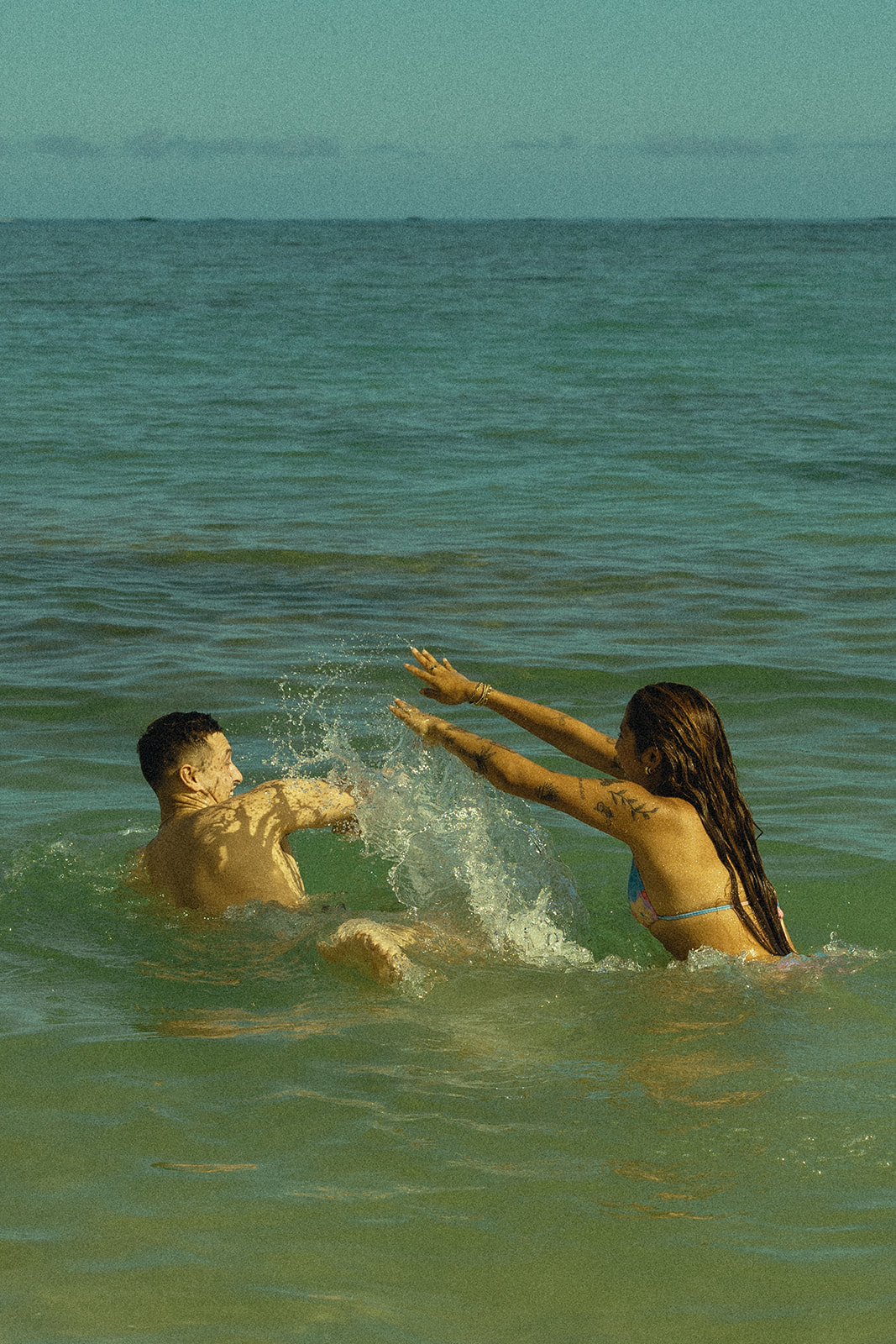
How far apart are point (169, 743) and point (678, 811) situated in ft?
6.88

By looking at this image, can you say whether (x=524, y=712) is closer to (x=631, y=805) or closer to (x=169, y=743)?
(x=631, y=805)

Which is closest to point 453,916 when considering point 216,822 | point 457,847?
point 457,847

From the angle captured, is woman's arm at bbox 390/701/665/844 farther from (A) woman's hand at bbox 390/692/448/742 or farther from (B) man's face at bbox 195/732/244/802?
(B) man's face at bbox 195/732/244/802

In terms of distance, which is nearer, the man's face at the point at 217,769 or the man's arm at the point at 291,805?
the man's arm at the point at 291,805

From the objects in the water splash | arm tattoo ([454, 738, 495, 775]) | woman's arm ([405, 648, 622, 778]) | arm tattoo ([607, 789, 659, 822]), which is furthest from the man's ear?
arm tattoo ([607, 789, 659, 822])

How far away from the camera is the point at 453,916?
5645 millimetres

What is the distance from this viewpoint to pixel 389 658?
31.8 ft

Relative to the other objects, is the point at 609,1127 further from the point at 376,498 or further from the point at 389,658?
the point at 376,498

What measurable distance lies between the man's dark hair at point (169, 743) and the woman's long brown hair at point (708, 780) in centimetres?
182

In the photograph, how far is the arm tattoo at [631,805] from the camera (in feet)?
16.0

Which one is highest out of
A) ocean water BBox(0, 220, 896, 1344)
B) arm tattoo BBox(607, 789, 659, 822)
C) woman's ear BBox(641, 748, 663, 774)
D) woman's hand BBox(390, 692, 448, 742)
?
woman's hand BBox(390, 692, 448, 742)

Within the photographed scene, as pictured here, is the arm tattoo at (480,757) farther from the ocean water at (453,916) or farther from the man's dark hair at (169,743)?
the man's dark hair at (169,743)

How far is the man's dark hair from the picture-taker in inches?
227

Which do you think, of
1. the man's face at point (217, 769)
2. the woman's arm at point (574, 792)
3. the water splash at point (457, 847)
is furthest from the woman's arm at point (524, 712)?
the man's face at point (217, 769)
